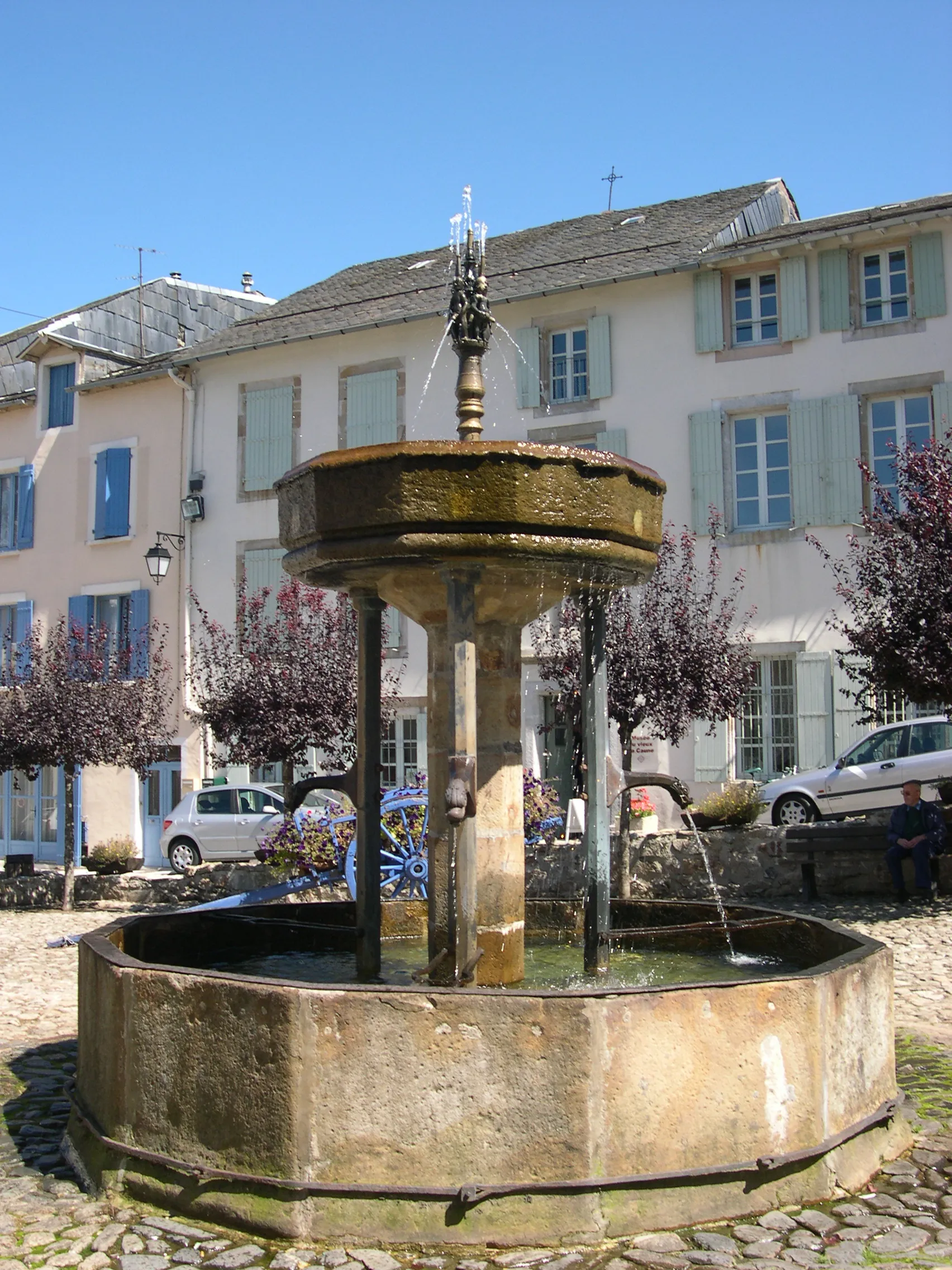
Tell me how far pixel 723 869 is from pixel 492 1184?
9606mm

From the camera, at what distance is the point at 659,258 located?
19000 millimetres

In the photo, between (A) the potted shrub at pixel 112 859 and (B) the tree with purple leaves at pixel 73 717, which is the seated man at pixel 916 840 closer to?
(B) the tree with purple leaves at pixel 73 717

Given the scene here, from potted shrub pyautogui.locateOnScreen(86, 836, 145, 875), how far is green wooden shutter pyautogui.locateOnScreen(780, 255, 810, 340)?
428 inches

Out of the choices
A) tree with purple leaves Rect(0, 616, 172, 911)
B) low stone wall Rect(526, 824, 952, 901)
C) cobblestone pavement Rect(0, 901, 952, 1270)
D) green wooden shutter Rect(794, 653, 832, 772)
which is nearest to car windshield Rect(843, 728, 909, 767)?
green wooden shutter Rect(794, 653, 832, 772)

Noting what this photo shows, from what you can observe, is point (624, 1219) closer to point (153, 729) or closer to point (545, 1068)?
point (545, 1068)

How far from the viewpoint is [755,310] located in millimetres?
18281

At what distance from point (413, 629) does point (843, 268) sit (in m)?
7.85

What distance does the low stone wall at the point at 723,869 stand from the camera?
42.0 feet

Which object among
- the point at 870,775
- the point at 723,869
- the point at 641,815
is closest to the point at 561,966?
the point at 723,869

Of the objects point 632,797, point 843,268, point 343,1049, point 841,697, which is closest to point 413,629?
point 632,797

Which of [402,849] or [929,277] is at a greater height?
[929,277]

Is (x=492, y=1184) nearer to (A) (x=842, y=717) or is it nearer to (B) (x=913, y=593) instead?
(B) (x=913, y=593)

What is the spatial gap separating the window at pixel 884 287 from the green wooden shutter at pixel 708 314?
1880 mm

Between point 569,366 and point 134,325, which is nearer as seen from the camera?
point 569,366
